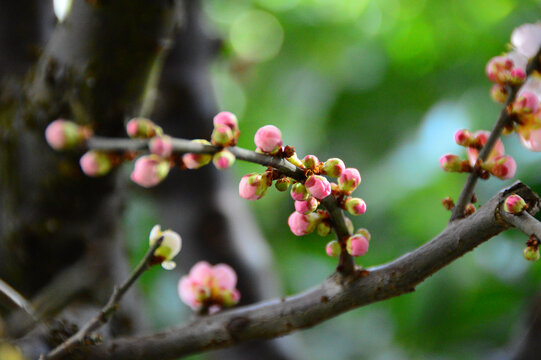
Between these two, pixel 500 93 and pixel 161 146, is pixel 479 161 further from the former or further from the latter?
pixel 161 146

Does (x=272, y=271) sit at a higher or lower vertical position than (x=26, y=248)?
higher

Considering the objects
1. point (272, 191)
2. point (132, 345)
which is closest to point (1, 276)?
point (132, 345)

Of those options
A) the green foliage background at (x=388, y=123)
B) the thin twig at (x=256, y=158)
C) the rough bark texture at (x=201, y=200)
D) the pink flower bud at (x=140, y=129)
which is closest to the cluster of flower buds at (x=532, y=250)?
the thin twig at (x=256, y=158)

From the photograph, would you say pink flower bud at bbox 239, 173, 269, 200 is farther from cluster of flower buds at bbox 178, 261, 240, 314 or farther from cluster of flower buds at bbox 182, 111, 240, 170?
cluster of flower buds at bbox 178, 261, 240, 314

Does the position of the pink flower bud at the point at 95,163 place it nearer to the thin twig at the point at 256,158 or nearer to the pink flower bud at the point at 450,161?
→ the thin twig at the point at 256,158

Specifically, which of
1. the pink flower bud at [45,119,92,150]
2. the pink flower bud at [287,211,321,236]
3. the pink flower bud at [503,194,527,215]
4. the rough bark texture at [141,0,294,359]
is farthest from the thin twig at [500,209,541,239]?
the rough bark texture at [141,0,294,359]

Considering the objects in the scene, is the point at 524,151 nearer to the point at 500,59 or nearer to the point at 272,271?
the point at 272,271
